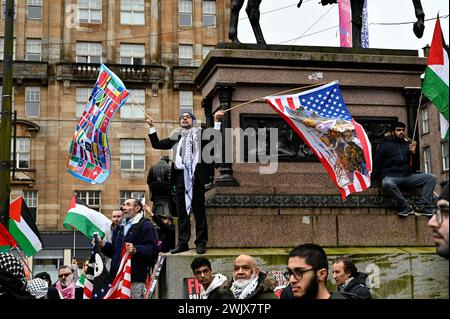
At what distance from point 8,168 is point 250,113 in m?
5.08

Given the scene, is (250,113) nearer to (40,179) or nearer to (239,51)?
(239,51)

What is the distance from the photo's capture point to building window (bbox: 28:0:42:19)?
49625 mm

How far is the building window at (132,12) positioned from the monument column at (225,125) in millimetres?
40740

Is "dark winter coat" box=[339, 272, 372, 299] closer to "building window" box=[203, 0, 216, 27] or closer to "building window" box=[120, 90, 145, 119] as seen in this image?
"building window" box=[120, 90, 145, 119]

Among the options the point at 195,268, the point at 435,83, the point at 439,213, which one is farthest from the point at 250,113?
the point at 439,213

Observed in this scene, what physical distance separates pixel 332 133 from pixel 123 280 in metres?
3.49

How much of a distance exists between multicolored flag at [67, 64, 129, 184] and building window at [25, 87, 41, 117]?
37236mm

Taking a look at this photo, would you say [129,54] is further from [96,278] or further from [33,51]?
[96,278]

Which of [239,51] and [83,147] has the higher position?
[239,51]

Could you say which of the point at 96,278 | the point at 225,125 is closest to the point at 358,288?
the point at 96,278

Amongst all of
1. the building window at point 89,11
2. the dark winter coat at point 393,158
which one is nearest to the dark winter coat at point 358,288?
the dark winter coat at point 393,158

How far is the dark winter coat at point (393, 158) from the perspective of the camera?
10.8 m

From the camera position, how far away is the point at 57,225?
153ft
